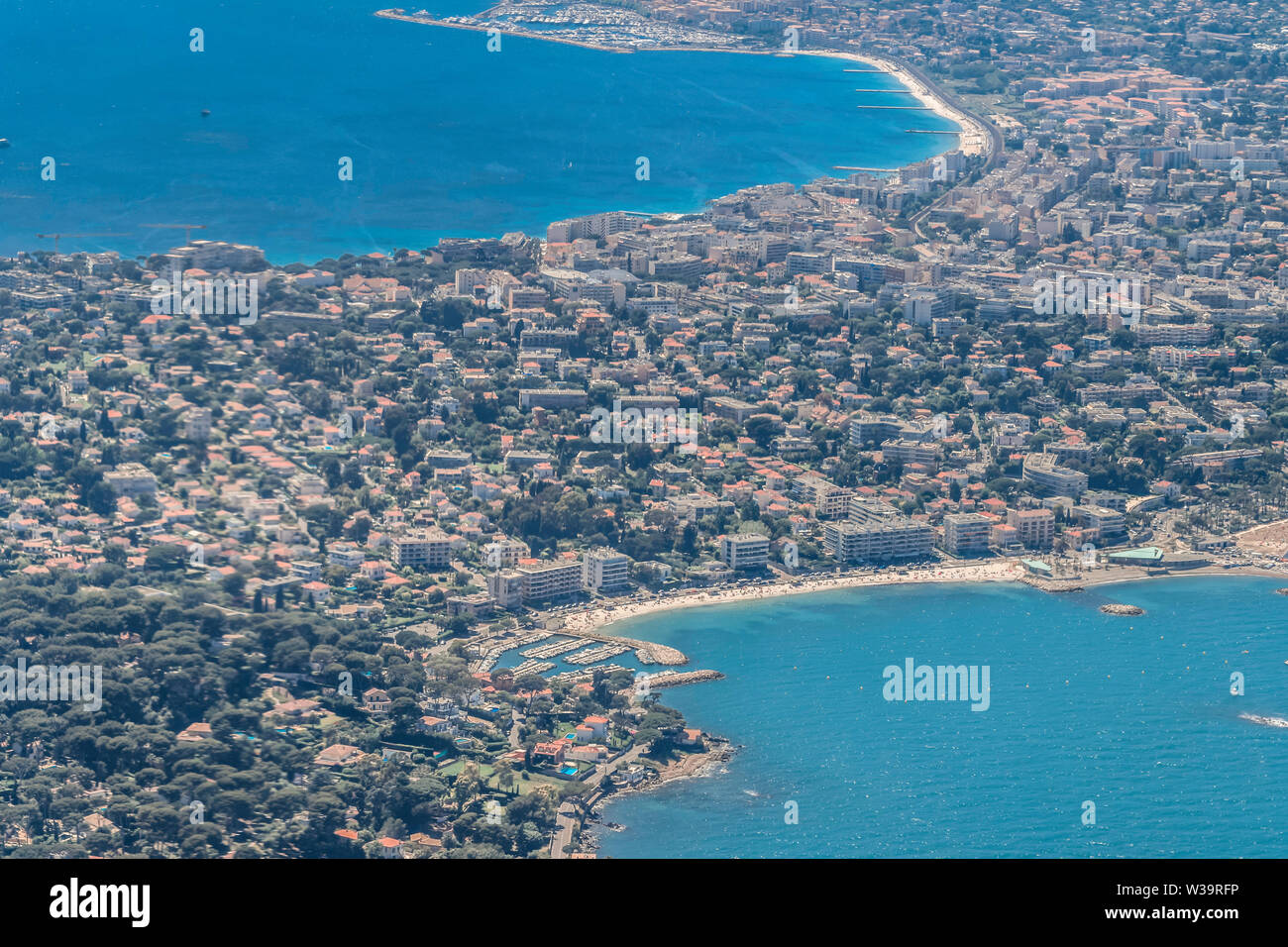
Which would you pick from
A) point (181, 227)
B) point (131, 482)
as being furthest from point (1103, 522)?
point (181, 227)

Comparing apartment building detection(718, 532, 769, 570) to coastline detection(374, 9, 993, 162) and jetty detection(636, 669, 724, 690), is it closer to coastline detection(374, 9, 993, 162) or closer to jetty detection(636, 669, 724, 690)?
jetty detection(636, 669, 724, 690)

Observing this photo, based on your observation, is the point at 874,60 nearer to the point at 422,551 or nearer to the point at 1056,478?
the point at 1056,478

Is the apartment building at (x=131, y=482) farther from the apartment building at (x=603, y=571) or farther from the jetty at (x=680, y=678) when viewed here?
the jetty at (x=680, y=678)

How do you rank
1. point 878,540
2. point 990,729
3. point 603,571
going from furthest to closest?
point 878,540, point 603,571, point 990,729

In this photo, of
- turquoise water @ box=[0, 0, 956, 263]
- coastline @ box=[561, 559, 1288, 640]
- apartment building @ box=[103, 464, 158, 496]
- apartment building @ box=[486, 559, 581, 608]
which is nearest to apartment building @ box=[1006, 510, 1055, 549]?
coastline @ box=[561, 559, 1288, 640]
